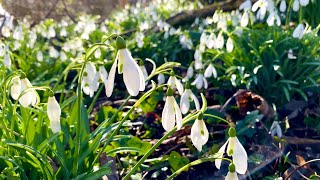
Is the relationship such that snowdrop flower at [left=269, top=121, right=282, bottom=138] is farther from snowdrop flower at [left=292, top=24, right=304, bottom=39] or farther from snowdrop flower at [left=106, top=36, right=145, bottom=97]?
snowdrop flower at [left=106, top=36, right=145, bottom=97]

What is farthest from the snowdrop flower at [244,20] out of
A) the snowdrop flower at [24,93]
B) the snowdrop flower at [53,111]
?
the snowdrop flower at [53,111]

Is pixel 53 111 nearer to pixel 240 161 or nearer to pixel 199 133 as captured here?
pixel 199 133

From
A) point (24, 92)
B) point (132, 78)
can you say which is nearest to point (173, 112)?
point (132, 78)

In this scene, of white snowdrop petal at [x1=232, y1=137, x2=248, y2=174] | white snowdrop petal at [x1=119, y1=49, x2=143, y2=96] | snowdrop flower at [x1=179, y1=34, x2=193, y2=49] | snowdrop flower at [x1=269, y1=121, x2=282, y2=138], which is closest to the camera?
white snowdrop petal at [x1=119, y1=49, x2=143, y2=96]

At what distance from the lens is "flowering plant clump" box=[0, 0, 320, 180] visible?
1.75 m

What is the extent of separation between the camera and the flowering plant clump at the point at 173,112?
1754 mm

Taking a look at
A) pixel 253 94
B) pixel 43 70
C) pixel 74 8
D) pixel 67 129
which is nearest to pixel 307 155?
pixel 253 94

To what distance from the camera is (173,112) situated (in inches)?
64.7

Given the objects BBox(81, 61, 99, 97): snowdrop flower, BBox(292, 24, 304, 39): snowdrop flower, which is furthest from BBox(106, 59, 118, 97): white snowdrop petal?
BBox(292, 24, 304, 39): snowdrop flower

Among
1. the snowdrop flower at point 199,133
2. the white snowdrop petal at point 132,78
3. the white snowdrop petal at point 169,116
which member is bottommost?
the snowdrop flower at point 199,133

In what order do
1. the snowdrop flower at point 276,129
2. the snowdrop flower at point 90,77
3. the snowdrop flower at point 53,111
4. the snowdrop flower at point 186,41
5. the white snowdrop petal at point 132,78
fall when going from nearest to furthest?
the white snowdrop petal at point 132,78, the snowdrop flower at point 53,111, the snowdrop flower at point 90,77, the snowdrop flower at point 276,129, the snowdrop flower at point 186,41

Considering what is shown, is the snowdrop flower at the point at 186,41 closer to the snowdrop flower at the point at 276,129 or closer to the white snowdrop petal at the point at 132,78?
the snowdrop flower at the point at 276,129

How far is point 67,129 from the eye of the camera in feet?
7.16

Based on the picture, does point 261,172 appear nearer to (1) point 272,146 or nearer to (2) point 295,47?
(1) point 272,146
